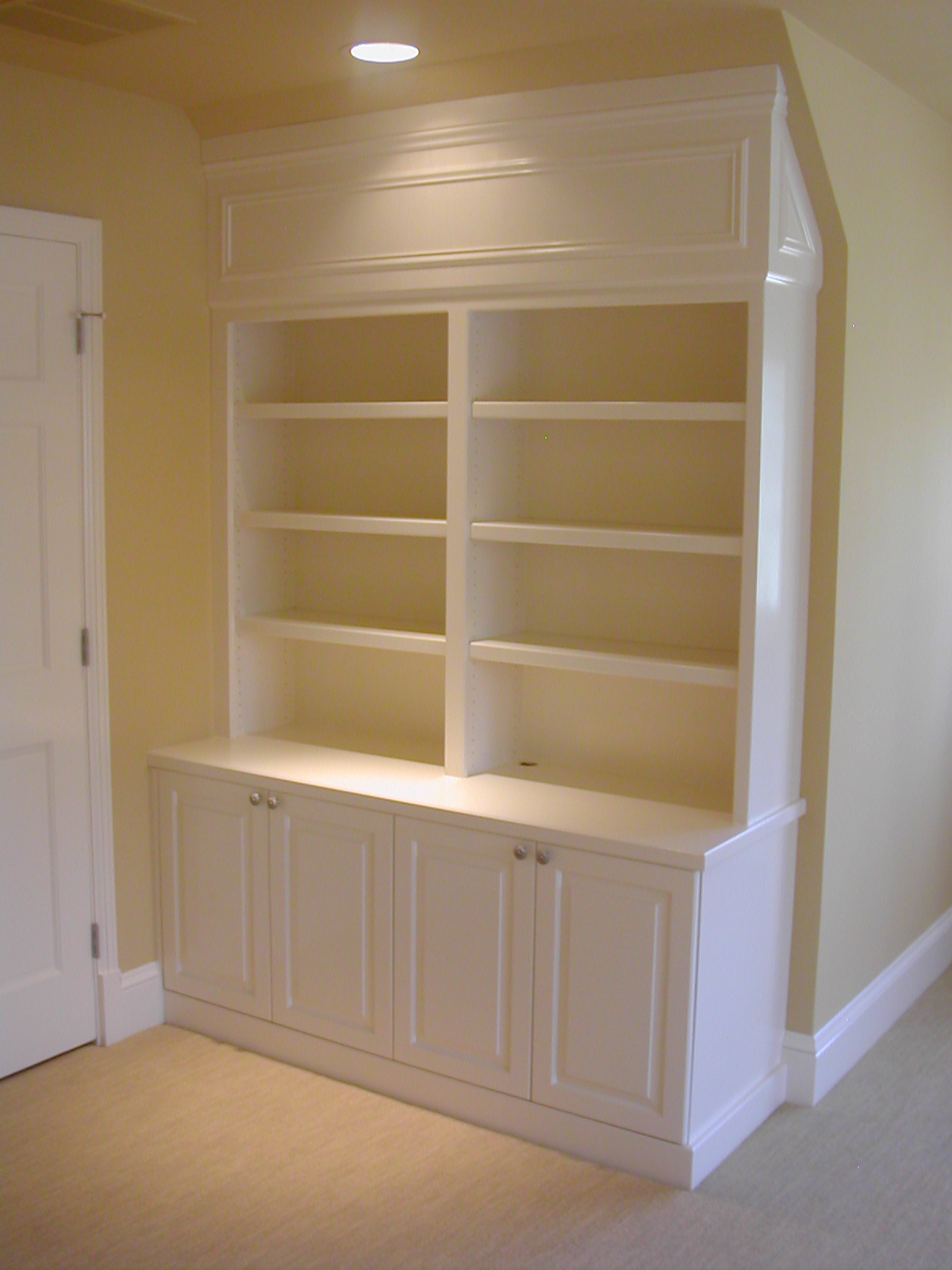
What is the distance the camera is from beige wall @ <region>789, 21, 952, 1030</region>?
125 inches

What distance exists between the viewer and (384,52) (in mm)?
3033

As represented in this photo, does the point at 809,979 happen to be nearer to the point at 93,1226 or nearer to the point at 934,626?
the point at 934,626

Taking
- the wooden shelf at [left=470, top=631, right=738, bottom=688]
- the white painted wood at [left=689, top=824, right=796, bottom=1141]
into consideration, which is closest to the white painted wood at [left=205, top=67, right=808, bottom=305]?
the wooden shelf at [left=470, top=631, right=738, bottom=688]

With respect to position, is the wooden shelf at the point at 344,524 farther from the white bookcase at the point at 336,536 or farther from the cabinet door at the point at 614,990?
the cabinet door at the point at 614,990

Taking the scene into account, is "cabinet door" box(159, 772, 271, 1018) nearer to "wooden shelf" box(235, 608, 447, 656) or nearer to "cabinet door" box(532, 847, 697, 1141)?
"wooden shelf" box(235, 608, 447, 656)

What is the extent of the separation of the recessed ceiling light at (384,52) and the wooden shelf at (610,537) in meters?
1.12

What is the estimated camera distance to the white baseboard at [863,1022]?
11.0 ft

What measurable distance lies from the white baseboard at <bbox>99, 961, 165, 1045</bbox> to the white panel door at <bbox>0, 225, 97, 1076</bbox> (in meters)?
0.08

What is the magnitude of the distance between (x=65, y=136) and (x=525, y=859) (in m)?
2.16

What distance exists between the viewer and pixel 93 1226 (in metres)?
2.80

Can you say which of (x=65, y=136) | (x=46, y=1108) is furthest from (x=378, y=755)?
(x=65, y=136)

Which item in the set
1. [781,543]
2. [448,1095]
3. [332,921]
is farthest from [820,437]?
[448,1095]

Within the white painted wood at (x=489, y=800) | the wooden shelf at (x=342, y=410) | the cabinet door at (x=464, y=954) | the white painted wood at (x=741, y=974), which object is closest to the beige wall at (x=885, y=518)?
the white painted wood at (x=741, y=974)

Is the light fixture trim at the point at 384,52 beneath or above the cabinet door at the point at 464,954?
above
